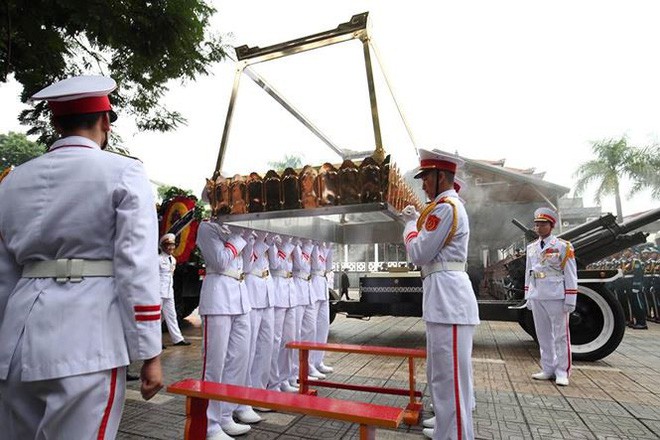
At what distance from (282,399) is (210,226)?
1.67 m

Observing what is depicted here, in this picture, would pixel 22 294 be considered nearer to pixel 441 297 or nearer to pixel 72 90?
pixel 72 90

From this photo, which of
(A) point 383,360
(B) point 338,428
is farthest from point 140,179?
(A) point 383,360

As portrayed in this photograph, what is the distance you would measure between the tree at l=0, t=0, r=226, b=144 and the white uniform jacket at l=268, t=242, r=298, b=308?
239 centimetres

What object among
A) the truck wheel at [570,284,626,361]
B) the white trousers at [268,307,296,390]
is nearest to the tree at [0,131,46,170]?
the white trousers at [268,307,296,390]

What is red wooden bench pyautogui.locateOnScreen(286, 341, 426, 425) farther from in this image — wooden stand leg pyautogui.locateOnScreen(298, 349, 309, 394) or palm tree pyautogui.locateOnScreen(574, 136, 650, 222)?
palm tree pyautogui.locateOnScreen(574, 136, 650, 222)

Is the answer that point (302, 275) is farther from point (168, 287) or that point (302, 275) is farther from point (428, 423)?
point (168, 287)

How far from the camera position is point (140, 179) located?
1.50m

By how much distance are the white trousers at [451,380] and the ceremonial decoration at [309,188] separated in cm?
96

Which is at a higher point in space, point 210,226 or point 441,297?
point 210,226

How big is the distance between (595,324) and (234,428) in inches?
198

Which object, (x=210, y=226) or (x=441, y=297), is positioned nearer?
(x=441, y=297)

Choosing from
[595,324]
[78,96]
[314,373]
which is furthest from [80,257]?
[595,324]

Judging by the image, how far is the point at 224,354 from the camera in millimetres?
3248

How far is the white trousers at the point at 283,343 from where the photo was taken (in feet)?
14.0
